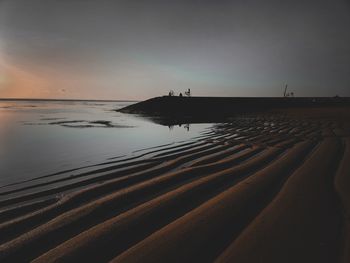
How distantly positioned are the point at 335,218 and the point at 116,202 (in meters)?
2.92

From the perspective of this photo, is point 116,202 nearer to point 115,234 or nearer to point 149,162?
point 115,234

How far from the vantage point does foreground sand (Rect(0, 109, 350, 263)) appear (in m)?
2.36

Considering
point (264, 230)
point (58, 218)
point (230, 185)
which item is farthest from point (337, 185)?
point (58, 218)

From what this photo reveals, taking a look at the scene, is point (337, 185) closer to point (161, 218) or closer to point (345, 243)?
point (345, 243)

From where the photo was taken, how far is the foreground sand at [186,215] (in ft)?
7.74

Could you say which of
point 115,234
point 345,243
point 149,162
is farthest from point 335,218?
point 149,162

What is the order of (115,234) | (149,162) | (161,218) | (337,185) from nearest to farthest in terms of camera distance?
(115,234), (161,218), (337,185), (149,162)

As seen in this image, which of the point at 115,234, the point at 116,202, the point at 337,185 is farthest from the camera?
the point at 337,185

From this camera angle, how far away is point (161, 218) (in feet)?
10.2

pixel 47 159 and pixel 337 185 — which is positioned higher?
pixel 337 185

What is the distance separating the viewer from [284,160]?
6070 mm

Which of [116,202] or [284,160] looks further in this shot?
[284,160]

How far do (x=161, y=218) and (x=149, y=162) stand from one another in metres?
3.60

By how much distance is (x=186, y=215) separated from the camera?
3158 millimetres
